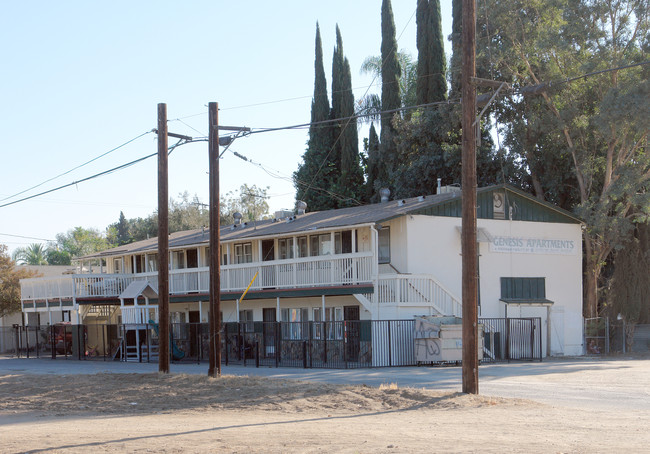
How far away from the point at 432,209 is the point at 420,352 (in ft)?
23.0

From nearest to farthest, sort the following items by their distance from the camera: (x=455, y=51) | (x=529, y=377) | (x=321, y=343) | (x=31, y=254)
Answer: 1. (x=529, y=377)
2. (x=321, y=343)
3. (x=455, y=51)
4. (x=31, y=254)

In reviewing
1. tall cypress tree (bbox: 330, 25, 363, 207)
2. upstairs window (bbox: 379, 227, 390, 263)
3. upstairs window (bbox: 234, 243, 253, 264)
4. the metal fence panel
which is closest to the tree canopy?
the metal fence panel

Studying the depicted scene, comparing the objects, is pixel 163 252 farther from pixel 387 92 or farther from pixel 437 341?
pixel 387 92

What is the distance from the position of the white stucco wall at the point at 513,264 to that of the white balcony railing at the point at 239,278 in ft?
7.73

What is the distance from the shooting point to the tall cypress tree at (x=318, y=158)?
59375 mm

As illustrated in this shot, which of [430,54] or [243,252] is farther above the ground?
[430,54]

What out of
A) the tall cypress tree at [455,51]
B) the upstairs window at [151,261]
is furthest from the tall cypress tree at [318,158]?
the upstairs window at [151,261]

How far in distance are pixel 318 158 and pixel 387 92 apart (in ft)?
26.8

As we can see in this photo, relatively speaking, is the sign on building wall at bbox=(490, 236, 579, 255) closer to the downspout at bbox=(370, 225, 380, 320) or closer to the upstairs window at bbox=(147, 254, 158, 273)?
the downspout at bbox=(370, 225, 380, 320)

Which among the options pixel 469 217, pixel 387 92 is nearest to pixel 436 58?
pixel 387 92

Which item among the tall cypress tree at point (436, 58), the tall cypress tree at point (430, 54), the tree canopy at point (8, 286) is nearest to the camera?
the tree canopy at point (8, 286)

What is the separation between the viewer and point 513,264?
3381 cm

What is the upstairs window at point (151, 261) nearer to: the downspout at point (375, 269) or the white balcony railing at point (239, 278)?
the white balcony railing at point (239, 278)

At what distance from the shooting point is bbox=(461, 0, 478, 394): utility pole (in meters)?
16.6
